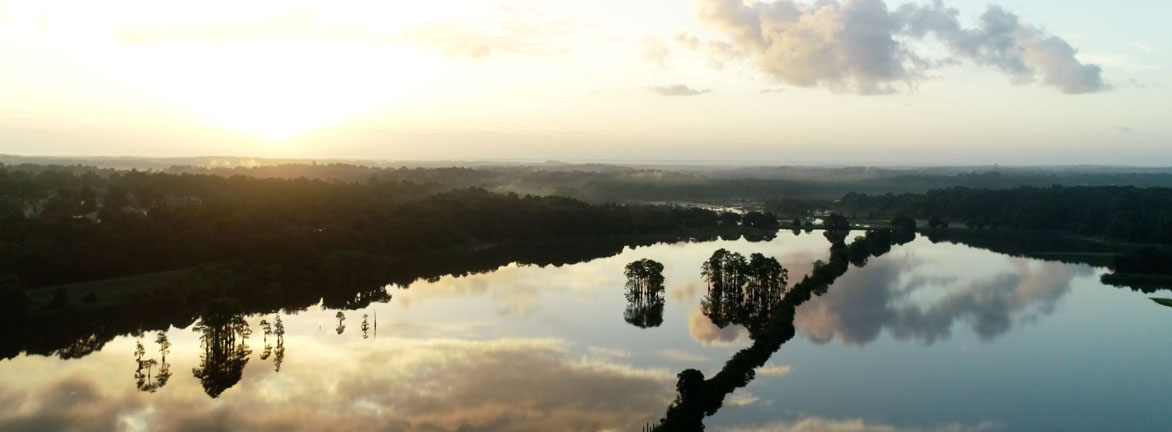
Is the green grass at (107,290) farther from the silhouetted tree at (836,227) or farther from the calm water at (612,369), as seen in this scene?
the silhouetted tree at (836,227)

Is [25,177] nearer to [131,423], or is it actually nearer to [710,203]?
[131,423]

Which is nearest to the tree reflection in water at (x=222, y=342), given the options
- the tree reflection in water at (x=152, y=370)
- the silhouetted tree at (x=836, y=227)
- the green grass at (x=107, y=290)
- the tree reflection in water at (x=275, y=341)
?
the tree reflection in water at (x=275, y=341)

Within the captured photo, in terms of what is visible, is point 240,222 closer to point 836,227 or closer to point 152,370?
point 152,370

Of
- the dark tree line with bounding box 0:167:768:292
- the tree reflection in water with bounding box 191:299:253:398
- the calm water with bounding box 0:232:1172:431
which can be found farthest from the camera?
the dark tree line with bounding box 0:167:768:292

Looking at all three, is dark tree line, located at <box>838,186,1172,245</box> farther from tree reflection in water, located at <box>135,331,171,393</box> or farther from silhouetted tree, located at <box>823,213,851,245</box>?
tree reflection in water, located at <box>135,331,171,393</box>

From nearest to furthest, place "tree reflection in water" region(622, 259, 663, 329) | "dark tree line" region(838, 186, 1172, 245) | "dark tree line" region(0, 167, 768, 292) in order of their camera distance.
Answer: "tree reflection in water" region(622, 259, 663, 329), "dark tree line" region(0, 167, 768, 292), "dark tree line" region(838, 186, 1172, 245)

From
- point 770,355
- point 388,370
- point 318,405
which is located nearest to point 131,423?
point 318,405

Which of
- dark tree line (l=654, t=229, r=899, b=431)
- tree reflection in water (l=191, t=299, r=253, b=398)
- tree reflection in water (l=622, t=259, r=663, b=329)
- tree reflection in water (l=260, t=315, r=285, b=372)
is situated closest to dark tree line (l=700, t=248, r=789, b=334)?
dark tree line (l=654, t=229, r=899, b=431)
